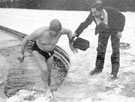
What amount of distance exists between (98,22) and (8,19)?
9215mm

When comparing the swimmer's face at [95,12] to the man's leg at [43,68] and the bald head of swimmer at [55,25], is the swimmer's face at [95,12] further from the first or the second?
the man's leg at [43,68]

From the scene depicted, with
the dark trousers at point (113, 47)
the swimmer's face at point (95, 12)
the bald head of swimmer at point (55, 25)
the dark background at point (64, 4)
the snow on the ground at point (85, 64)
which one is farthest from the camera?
the dark background at point (64, 4)

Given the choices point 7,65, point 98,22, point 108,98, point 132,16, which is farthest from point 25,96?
point 132,16

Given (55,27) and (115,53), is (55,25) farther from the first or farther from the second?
(115,53)

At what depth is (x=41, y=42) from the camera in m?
6.03

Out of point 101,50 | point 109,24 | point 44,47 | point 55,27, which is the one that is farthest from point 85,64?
point 55,27

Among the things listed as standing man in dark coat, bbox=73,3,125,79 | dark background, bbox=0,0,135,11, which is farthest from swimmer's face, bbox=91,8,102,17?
dark background, bbox=0,0,135,11

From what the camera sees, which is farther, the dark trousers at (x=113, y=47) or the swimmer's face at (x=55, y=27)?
the dark trousers at (x=113, y=47)

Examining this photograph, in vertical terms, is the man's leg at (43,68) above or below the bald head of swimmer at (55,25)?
below

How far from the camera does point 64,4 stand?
17.1 metres

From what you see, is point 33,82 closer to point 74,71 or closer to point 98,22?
point 74,71

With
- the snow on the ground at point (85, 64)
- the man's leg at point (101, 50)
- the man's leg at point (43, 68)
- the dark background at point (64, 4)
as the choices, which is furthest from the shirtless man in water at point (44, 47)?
the dark background at point (64, 4)

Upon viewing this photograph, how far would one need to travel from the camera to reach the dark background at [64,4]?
621 inches

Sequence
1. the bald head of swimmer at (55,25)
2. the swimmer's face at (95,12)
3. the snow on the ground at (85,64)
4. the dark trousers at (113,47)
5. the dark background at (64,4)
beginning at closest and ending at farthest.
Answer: the bald head of swimmer at (55,25) → the snow on the ground at (85,64) → the swimmer's face at (95,12) → the dark trousers at (113,47) → the dark background at (64,4)
